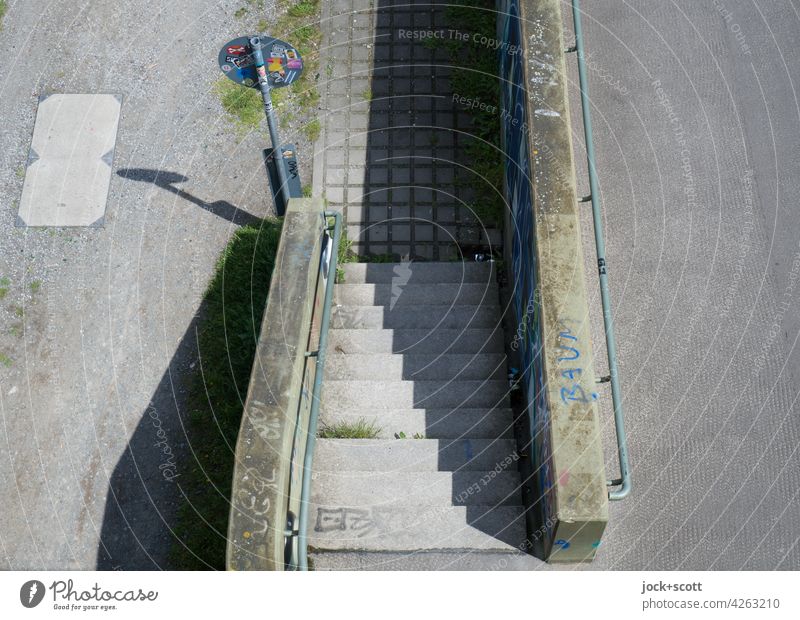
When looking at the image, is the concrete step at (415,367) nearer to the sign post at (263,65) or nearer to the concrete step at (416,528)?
the concrete step at (416,528)

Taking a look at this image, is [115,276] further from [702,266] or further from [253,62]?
[702,266]

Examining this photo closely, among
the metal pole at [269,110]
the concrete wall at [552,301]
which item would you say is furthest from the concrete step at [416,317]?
the metal pole at [269,110]

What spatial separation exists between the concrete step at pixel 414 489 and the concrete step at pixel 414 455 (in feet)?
0.38

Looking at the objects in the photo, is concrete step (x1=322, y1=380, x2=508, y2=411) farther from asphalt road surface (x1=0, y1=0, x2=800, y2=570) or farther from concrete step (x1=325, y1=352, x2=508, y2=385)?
asphalt road surface (x1=0, y1=0, x2=800, y2=570)

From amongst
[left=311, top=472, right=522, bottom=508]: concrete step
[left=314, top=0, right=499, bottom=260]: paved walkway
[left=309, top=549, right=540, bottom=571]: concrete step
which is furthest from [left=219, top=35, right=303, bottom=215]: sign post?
[left=309, top=549, right=540, bottom=571]: concrete step

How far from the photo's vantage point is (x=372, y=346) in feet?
32.5

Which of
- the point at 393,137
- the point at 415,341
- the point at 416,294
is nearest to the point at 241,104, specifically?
the point at 393,137

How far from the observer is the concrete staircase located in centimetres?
792

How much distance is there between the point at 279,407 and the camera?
25.2 ft

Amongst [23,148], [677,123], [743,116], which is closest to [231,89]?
[23,148]

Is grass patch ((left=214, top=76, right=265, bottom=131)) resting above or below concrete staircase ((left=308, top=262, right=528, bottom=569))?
above

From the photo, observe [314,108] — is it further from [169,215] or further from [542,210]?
[542,210]

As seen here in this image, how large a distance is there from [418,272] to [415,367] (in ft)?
5.82

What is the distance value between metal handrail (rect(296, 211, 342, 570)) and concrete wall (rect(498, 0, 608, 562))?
2.02m
